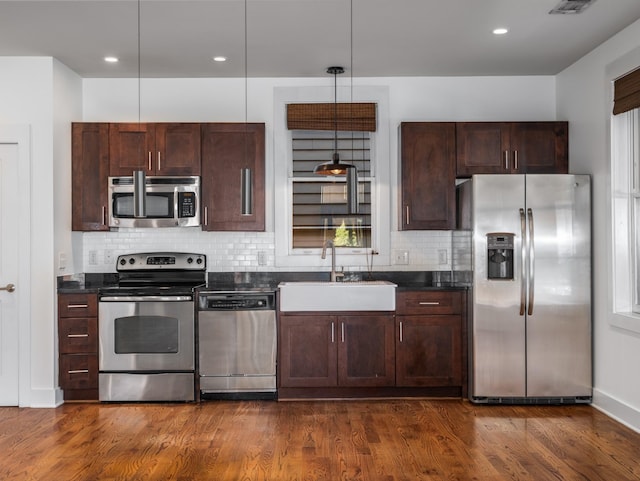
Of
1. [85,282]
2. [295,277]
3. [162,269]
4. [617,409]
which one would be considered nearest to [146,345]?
[162,269]

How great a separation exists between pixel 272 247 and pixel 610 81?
301 cm

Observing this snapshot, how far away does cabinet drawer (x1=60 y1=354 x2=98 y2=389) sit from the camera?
4.80 meters

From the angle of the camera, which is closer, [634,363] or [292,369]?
[634,363]

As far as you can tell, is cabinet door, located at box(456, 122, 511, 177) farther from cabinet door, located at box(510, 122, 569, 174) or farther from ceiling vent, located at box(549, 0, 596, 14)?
ceiling vent, located at box(549, 0, 596, 14)

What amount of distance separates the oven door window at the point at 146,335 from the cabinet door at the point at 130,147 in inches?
49.5

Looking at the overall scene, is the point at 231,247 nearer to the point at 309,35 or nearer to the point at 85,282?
the point at 85,282

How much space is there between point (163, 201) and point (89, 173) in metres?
0.67

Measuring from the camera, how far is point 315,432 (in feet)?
13.3

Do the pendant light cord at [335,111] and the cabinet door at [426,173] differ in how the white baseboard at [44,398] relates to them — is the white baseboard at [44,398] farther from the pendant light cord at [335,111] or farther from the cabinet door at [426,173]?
the cabinet door at [426,173]

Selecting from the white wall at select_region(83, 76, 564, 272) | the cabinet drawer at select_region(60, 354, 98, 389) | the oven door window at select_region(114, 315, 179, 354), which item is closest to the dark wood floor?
the cabinet drawer at select_region(60, 354, 98, 389)

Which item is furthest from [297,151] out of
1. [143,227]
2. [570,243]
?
[570,243]

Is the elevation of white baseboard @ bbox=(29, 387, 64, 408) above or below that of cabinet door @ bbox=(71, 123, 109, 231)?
below

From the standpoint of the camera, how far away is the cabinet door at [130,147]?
5.09 meters

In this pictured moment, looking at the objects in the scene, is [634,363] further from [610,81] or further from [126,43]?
[126,43]
